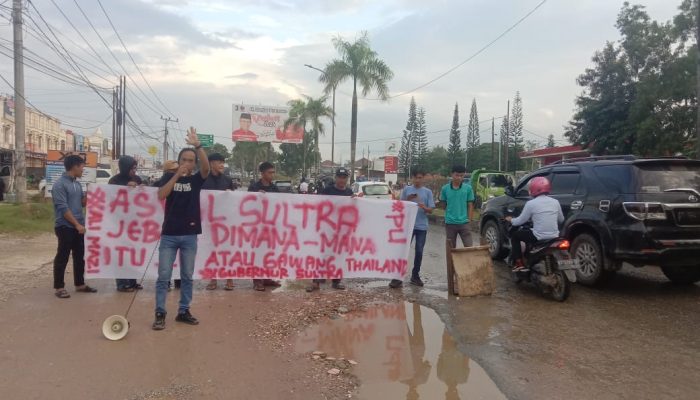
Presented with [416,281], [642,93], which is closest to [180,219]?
[416,281]

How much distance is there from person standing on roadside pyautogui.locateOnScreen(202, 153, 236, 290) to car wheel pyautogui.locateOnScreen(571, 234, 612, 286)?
4800mm

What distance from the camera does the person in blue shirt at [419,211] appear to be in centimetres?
736

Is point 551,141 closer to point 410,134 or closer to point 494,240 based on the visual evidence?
point 410,134

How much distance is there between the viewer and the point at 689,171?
6629mm

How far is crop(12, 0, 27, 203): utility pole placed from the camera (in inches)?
709

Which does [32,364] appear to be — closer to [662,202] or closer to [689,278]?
[662,202]

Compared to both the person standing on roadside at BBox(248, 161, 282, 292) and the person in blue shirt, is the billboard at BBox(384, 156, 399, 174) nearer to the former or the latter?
the person in blue shirt

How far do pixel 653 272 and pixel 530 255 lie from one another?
10.5ft

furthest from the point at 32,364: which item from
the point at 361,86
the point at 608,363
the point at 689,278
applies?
the point at 361,86

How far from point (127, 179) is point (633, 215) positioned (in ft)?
21.0

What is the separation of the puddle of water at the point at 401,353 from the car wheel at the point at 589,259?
2.50 metres

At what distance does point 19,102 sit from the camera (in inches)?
717

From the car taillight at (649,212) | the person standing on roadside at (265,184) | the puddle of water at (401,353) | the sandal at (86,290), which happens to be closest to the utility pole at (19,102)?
the sandal at (86,290)

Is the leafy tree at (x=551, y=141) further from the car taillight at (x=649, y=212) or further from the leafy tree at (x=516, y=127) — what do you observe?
the car taillight at (x=649, y=212)
